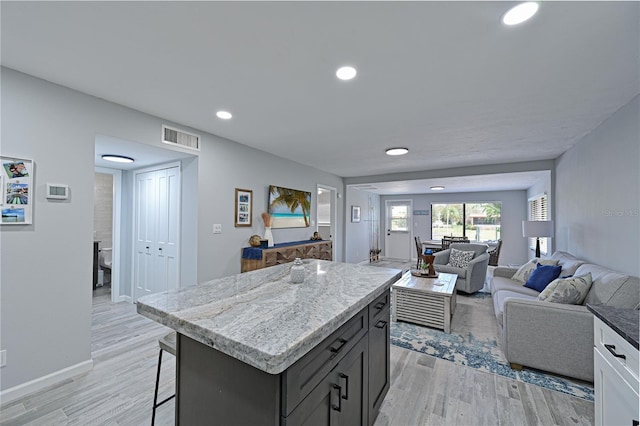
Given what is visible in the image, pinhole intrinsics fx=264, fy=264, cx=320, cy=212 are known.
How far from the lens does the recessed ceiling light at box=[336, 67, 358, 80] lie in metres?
1.95

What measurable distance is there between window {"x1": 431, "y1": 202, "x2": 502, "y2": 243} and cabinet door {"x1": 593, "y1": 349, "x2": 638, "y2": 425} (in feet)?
25.3

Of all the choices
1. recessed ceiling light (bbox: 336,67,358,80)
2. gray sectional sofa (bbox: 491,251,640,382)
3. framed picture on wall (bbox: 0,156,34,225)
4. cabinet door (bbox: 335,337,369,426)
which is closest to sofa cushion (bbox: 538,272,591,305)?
gray sectional sofa (bbox: 491,251,640,382)

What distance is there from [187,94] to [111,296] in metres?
3.87

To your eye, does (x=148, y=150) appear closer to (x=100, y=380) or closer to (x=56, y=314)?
(x=56, y=314)

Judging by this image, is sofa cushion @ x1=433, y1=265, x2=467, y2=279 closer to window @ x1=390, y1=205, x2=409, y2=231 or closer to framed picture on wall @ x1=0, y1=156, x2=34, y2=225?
window @ x1=390, y1=205, x2=409, y2=231

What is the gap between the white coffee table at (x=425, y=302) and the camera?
315 cm

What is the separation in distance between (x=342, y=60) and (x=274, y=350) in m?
1.83

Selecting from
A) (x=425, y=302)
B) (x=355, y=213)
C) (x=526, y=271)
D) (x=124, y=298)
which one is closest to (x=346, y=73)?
(x=425, y=302)

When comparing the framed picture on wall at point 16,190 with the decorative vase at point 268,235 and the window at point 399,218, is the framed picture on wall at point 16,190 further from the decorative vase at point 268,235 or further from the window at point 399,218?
the window at point 399,218

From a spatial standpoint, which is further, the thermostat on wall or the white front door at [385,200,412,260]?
the white front door at [385,200,412,260]

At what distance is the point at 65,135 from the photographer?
89.1 inches

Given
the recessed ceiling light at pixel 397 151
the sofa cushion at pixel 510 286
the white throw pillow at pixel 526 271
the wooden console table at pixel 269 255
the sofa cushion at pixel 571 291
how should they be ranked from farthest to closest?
1. the recessed ceiling light at pixel 397 151
2. the wooden console table at pixel 269 255
3. the white throw pillow at pixel 526 271
4. the sofa cushion at pixel 510 286
5. the sofa cushion at pixel 571 291

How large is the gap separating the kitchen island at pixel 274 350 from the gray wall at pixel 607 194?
2.53 m

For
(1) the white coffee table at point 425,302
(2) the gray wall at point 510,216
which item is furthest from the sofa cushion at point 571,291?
(2) the gray wall at point 510,216
